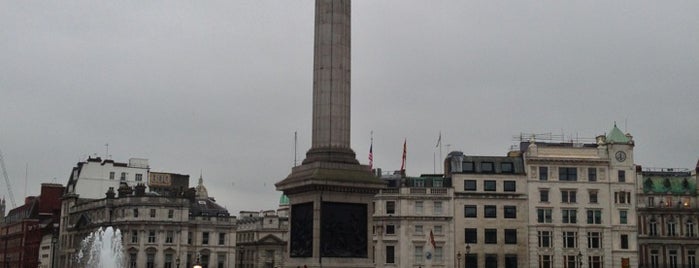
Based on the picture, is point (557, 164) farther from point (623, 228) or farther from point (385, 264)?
point (385, 264)

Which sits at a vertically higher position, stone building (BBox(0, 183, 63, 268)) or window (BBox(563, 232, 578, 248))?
stone building (BBox(0, 183, 63, 268))

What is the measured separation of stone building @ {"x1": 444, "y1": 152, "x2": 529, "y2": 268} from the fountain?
121 feet

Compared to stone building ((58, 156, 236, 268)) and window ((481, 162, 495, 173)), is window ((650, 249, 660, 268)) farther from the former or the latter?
stone building ((58, 156, 236, 268))

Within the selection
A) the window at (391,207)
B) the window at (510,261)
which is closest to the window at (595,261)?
the window at (510,261)

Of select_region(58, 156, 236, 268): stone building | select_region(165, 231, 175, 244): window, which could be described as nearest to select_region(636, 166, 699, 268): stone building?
select_region(58, 156, 236, 268): stone building

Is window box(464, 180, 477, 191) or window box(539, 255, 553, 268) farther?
window box(464, 180, 477, 191)

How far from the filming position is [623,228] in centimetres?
9450

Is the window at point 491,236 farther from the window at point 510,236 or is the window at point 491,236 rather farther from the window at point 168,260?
the window at point 168,260

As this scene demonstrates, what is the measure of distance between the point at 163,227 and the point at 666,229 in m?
55.5

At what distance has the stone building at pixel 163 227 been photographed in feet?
346

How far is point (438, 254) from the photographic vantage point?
93375mm

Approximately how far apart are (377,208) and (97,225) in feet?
121

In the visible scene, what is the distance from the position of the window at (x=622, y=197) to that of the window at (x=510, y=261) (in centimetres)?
1202

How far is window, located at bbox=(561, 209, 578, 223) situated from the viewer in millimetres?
94438
